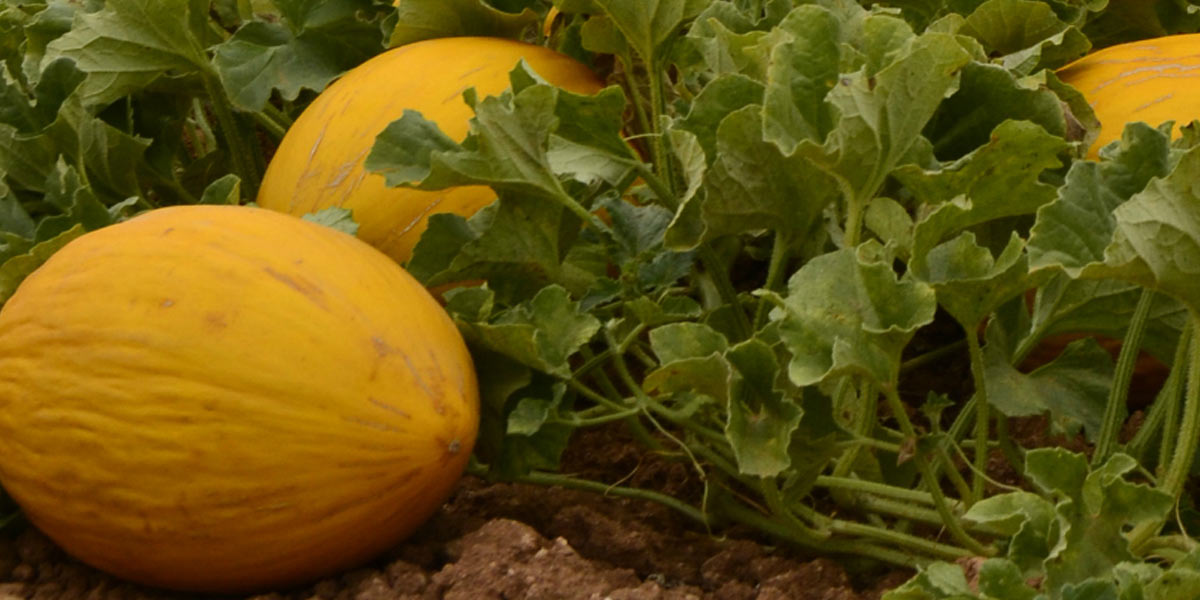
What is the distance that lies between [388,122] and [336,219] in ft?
0.88

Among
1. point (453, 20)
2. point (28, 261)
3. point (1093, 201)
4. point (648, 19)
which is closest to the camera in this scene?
point (1093, 201)

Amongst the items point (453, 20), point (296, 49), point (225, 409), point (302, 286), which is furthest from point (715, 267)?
point (296, 49)

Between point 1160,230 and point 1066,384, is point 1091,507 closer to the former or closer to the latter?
point 1160,230

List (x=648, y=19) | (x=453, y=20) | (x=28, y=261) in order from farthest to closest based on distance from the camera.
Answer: (x=453, y=20)
(x=648, y=19)
(x=28, y=261)

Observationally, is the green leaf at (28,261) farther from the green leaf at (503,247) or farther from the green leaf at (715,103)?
the green leaf at (715,103)

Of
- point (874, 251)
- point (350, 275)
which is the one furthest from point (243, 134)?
point (874, 251)

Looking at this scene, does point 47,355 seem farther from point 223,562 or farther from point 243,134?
point 243,134

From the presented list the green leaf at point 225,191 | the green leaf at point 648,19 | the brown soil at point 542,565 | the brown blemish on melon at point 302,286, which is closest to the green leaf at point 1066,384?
the brown soil at point 542,565

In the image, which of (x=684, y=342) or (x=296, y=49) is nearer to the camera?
(x=684, y=342)

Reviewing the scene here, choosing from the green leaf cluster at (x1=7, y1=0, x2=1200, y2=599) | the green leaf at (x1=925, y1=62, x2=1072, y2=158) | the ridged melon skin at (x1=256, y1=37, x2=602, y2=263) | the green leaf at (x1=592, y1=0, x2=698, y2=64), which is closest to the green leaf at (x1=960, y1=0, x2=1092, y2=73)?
the green leaf cluster at (x1=7, y1=0, x2=1200, y2=599)

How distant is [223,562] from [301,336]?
25 cm

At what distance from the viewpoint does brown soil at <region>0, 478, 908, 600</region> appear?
1.63 m

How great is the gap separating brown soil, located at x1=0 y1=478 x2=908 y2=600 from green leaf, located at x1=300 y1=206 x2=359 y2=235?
36 cm

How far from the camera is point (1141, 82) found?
2227 millimetres
